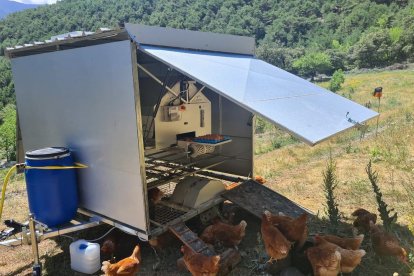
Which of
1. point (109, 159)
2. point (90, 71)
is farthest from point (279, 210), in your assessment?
point (90, 71)

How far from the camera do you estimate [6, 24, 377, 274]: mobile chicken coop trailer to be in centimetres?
353

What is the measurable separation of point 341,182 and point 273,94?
3.87m

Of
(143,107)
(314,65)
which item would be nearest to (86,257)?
(143,107)

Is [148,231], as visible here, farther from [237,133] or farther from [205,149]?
[237,133]

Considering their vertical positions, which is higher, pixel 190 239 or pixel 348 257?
pixel 348 257

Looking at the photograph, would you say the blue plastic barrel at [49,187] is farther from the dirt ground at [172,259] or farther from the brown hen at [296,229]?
the brown hen at [296,229]

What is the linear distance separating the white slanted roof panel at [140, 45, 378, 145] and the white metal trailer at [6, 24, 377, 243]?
17 millimetres

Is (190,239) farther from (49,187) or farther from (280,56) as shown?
(280,56)

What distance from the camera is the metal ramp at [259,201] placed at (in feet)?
15.3

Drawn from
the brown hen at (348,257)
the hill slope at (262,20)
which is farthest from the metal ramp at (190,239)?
the hill slope at (262,20)

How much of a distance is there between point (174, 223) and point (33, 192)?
1761 millimetres

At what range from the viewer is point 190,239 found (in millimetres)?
3881

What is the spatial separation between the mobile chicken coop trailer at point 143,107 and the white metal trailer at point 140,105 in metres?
0.01

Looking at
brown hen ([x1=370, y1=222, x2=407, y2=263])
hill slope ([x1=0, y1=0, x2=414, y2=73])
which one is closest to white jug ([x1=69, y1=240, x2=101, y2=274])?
brown hen ([x1=370, y1=222, x2=407, y2=263])
